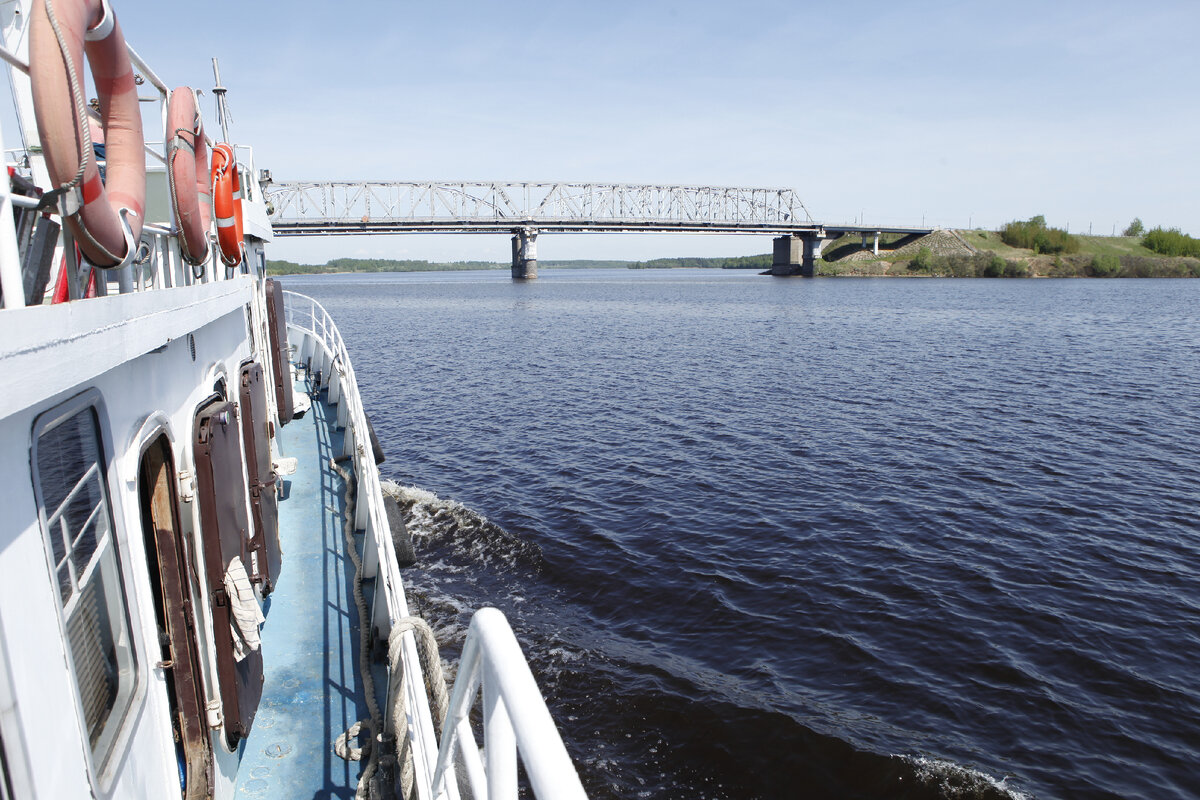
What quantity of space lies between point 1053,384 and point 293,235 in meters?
96.9

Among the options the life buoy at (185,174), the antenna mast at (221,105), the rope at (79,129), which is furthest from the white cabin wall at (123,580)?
the antenna mast at (221,105)

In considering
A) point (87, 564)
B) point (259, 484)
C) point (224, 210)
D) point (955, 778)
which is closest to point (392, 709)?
point (87, 564)

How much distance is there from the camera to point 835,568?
12500mm

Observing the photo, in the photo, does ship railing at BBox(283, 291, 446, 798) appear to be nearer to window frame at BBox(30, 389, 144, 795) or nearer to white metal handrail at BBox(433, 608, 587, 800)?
window frame at BBox(30, 389, 144, 795)

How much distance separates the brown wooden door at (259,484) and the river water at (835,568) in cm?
418

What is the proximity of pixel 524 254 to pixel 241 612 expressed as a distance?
123 m

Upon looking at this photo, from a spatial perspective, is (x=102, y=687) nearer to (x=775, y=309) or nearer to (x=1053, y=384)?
(x=1053, y=384)

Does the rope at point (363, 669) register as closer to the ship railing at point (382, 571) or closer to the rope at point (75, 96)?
the ship railing at point (382, 571)

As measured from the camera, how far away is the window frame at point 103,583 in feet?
8.17

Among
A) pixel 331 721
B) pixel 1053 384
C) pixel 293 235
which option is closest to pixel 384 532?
pixel 331 721

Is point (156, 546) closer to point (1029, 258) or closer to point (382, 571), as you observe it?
point (382, 571)

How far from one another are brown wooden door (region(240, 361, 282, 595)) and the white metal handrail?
14.8 feet

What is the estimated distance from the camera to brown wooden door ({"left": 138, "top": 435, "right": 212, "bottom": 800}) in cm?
390

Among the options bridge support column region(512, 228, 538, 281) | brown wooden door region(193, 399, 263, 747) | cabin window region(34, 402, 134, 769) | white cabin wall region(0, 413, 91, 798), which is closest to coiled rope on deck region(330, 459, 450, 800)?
brown wooden door region(193, 399, 263, 747)
